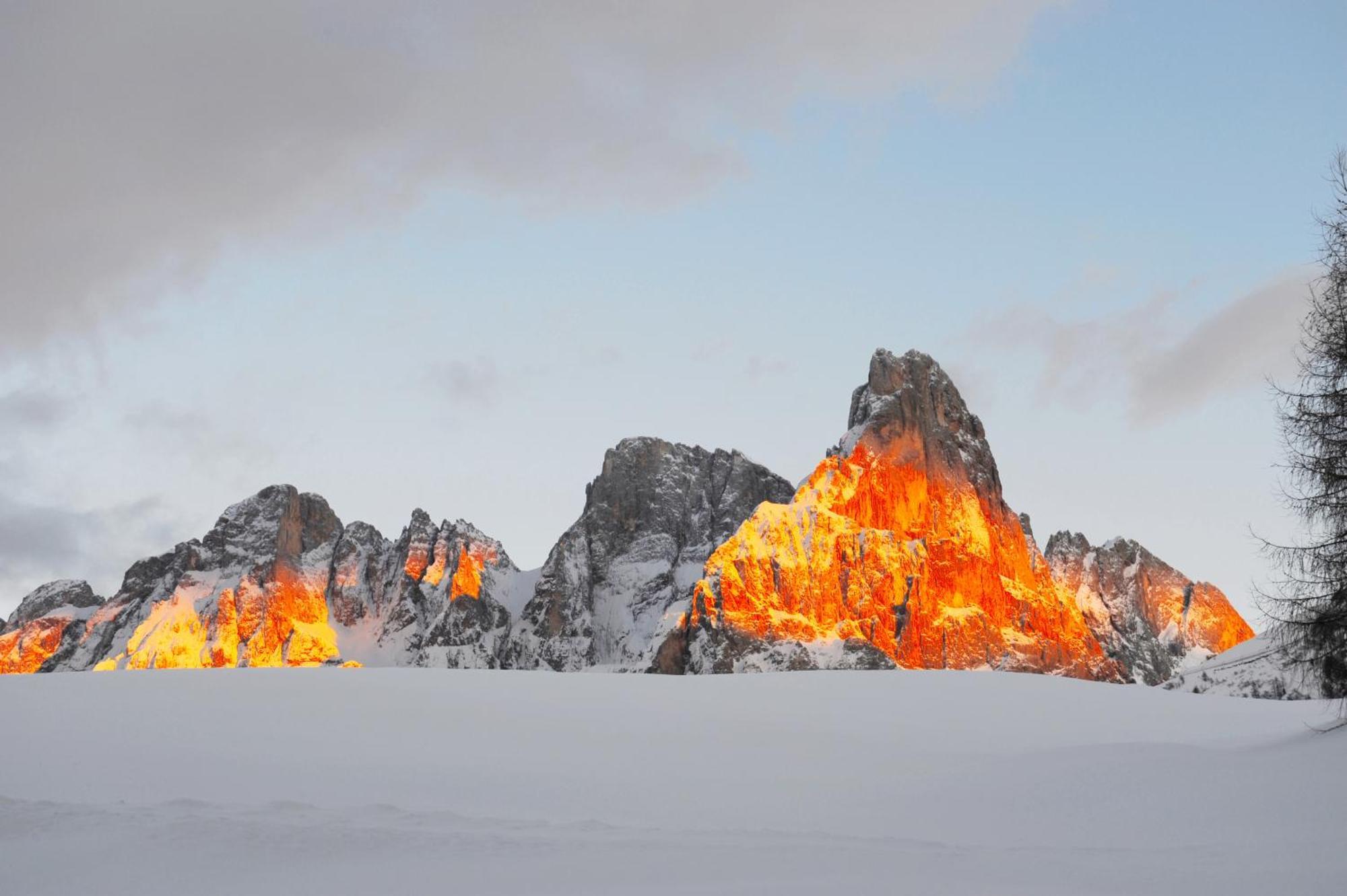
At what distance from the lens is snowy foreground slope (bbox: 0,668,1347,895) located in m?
10.4

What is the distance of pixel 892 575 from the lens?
153 m

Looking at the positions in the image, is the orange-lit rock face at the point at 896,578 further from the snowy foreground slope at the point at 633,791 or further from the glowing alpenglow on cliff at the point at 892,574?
the snowy foreground slope at the point at 633,791

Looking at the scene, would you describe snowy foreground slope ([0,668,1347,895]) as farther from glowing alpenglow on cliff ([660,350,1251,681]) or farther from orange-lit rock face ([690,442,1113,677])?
orange-lit rock face ([690,442,1113,677])

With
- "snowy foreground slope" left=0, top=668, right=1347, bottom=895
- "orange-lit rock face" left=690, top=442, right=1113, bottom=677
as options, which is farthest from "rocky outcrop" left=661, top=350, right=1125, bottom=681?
"snowy foreground slope" left=0, top=668, right=1347, bottom=895

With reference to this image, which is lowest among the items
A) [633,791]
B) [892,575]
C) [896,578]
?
[633,791]

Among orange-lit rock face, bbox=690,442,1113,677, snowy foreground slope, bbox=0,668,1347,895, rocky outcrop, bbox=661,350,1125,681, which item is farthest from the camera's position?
orange-lit rock face, bbox=690,442,1113,677

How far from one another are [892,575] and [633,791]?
14292cm

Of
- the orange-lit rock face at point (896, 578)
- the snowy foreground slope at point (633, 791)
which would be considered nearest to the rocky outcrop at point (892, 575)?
the orange-lit rock face at point (896, 578)

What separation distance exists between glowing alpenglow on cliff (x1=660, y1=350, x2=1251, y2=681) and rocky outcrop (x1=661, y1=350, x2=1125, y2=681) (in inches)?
8.1

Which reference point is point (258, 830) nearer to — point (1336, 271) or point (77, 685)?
point (77, 685)

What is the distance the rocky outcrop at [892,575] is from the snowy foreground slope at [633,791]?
125650 millimetres

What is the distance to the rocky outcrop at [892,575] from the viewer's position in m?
149

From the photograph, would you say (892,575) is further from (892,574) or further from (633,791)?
(633,791)

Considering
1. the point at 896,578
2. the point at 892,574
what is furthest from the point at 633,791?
the point at 892,574
